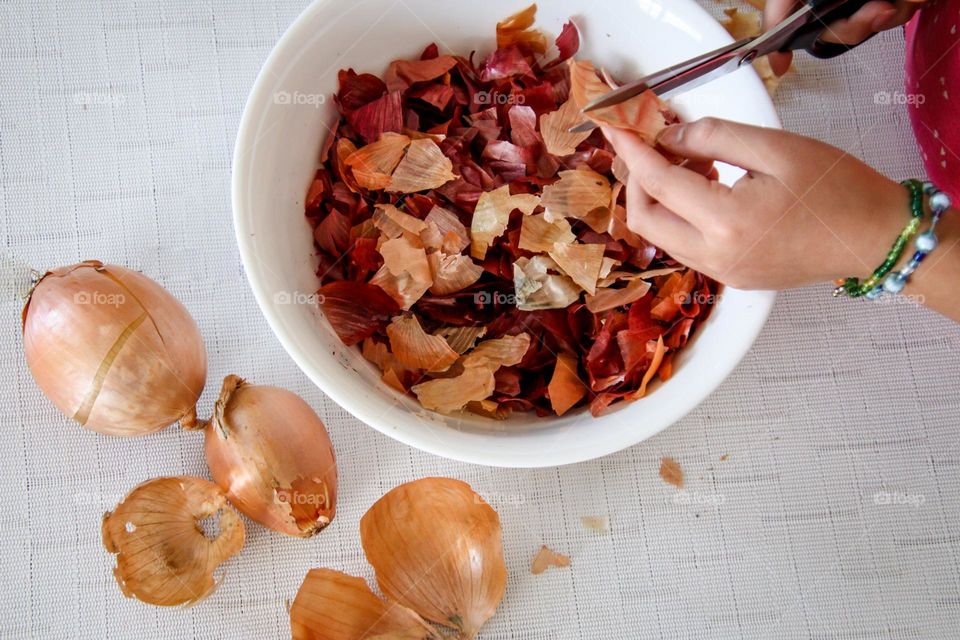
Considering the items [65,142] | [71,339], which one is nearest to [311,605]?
[71,339]

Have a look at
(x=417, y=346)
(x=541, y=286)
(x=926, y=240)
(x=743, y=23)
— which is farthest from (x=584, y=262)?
Result: (x=743, y=23)

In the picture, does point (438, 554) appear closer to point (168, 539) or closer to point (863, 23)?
point (168, 539)

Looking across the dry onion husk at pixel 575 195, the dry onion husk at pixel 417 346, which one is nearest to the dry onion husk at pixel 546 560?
the dry onion husk at pixel 417 346

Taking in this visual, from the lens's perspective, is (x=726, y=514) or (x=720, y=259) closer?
(x=720, y=259)

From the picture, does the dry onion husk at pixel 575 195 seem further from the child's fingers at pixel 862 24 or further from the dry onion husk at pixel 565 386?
the child's fingers at pixel 862 24

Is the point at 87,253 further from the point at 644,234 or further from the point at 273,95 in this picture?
the point at 644,234

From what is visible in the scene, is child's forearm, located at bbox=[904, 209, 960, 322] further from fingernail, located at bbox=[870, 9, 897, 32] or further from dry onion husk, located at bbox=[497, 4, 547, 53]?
dry onion husk, located at bbox=[497, 4, 547, 53]
